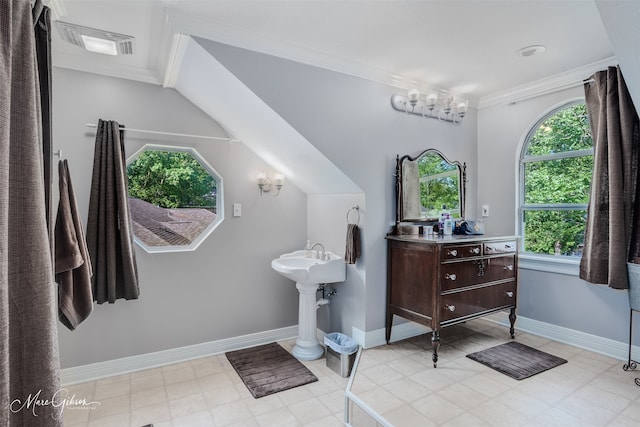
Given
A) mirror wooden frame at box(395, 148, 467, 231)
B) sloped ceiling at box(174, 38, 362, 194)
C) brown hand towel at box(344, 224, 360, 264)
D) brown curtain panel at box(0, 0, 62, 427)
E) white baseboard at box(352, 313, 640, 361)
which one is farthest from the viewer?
mirror wooden frame at box(395, 148, 467, 231)

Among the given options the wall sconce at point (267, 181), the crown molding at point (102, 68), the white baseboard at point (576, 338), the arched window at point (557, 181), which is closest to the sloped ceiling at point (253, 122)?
the wall sconce at point (267, 181)

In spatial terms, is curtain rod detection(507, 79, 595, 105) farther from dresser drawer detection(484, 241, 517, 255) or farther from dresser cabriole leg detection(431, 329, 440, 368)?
dresser cabriole leg detection(431, 329, 440, 368)

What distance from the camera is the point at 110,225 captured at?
2.56 meters

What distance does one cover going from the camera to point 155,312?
2869 mm

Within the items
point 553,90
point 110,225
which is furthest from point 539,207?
point 110,225

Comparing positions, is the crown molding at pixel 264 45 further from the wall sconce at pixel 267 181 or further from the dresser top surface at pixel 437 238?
the dresser top surface at pixel 437 238

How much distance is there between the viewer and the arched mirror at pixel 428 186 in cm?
316

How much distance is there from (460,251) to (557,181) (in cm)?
133

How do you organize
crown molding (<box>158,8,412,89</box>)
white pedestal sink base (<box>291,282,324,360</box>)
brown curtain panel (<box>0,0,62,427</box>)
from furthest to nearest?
white pedestal sink base (<box>291,282,324,360</box>) < crown molding (<box>158,8,412,89</box>) < brown curtain panel (<box>0,0,62,427</box>)

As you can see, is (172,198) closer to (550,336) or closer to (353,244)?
(353,244)

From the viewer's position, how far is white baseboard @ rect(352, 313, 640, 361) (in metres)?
2.80

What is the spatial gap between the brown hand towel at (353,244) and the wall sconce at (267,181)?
33.5 inches

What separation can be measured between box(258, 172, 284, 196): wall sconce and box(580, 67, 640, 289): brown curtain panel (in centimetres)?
262

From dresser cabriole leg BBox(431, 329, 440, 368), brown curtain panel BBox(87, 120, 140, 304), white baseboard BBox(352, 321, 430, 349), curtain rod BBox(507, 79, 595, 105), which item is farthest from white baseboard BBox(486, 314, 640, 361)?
brown curtain panel BBox(87, 120, 140, 304)
